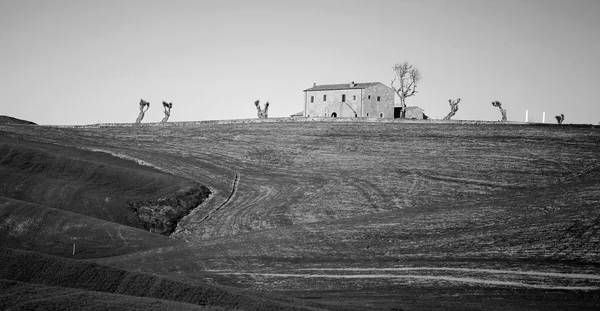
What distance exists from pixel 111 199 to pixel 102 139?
91.7ft

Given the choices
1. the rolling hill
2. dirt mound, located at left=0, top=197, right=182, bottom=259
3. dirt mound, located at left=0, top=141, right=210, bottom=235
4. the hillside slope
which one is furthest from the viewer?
dirt mound, located at left=0, top=141, right=210, bottom=235

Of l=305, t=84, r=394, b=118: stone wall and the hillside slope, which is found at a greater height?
l=305, t=84, r=394, b=118: stone wall

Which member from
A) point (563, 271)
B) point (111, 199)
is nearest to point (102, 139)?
point (111, 199)

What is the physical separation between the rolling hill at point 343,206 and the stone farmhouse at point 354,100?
1675 cm

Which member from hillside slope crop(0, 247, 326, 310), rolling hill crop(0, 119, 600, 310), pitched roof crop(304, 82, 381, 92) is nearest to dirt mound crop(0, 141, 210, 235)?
rolling hill crop(0, 119, 600, 310)

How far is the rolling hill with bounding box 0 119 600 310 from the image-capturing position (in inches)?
1193

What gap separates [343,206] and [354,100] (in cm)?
4871

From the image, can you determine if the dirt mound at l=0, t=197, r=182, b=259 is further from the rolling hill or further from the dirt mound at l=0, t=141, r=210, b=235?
the dirt mound at l=0, t=141, r=210, b=235

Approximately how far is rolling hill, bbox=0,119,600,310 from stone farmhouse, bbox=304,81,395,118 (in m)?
16.7

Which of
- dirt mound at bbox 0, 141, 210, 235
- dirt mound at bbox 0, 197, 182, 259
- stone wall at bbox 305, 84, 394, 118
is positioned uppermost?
stone wall at bbox 305, 84, 394, 118

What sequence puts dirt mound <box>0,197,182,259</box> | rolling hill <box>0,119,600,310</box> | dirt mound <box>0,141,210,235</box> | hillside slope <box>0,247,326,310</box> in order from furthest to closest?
1. dirt mound <box>0,141,210,235</box>
2. dirt mound <box>0,197,182,259</box>
3. rolling hill <box>0,119,600,310</box>
4. hillside slope <box>0,247,326,310</box>

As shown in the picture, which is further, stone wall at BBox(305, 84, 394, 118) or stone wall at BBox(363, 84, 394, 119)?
stone wall at BBox(305, 84, 394, 118)

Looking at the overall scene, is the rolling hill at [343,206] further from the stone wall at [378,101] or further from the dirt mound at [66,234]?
the stone wall at [378,101]

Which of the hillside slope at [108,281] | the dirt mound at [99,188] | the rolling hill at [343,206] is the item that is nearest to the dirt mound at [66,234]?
the rolling hill at [343,206]
